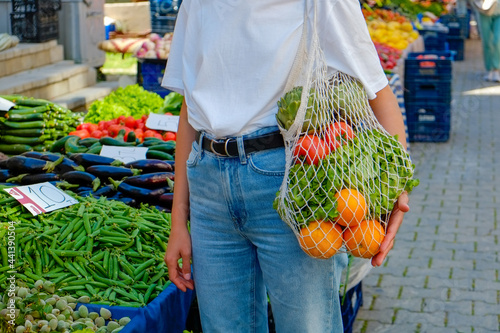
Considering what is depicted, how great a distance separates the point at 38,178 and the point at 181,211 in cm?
175

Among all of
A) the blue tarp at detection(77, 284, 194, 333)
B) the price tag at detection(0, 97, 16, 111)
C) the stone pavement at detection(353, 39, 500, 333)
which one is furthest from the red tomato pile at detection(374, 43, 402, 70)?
the blue tarp at detection(77, 284, 194, 333)

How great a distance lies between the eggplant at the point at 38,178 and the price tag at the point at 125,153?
1.60 ft

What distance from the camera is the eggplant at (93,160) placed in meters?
3.86

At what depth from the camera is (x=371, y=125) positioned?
1.88m

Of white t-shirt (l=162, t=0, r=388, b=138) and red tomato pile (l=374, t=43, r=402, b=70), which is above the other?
white t-shirt (l=162, t=0, r=388, b=138)

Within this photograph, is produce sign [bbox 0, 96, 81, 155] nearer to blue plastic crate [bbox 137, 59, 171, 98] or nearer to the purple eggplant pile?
the purple eggplant pile

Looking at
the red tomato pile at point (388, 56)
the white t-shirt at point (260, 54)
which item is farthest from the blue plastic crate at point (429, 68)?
the white t-shirt at point (260, 54)

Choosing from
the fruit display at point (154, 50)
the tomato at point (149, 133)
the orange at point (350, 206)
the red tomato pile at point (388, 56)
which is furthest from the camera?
the red tomato pile at point (388, 56)

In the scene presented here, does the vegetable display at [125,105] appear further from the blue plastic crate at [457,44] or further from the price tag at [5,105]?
the blue plastic crate at [457,44]

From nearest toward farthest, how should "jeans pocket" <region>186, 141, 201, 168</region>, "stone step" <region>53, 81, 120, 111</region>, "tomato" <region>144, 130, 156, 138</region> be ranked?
"jeans pocket" <region>186, 141, 201, 168</region> → "tomato" <region>144, 130, 156, 138</region> → "stone step" <region>53, 81, 120, 111</region>

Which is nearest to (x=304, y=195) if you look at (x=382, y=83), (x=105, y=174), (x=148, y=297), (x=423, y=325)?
(x=382, y=83)

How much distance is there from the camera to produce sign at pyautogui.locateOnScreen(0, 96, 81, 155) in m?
4.78

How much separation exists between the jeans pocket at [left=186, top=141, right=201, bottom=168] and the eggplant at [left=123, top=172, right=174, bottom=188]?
163cm

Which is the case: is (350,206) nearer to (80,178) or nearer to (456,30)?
(80,178)
